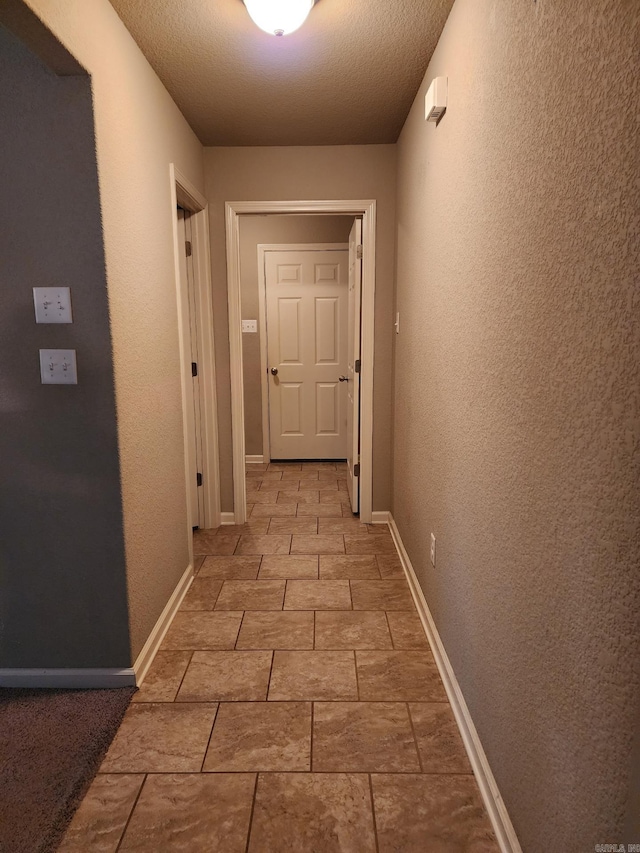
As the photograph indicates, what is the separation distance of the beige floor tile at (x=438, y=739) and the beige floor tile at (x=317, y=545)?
4.41 ft

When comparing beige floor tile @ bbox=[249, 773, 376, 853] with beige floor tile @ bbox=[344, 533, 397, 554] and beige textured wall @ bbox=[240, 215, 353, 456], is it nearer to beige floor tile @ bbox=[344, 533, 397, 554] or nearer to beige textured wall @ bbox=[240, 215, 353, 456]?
beige floor tile @ bbox=[344, 533, 397, 554]

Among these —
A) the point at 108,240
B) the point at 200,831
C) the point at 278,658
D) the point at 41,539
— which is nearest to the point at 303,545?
the point at 278,658

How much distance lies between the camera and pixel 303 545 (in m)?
3.17

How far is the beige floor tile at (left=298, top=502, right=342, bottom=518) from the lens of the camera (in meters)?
3.67

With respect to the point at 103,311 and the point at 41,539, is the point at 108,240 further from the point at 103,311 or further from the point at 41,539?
the point at 41,539

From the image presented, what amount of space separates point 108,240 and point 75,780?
168 centimetres

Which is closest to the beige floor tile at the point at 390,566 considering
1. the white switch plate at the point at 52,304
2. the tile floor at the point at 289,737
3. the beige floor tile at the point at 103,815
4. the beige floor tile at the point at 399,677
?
the tile floor at the point at 289,737

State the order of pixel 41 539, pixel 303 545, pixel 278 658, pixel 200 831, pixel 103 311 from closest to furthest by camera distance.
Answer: pixel 200 831, pixel 103 311, pixel 41 539, pixel 278 658, pixel 303 545

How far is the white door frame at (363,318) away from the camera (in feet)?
10.4

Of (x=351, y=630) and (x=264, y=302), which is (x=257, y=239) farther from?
(x=351, y=630)

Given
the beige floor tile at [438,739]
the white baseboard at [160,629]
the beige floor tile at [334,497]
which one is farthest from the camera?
the beige floor tile at [334,497]

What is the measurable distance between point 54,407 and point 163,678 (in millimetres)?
1098

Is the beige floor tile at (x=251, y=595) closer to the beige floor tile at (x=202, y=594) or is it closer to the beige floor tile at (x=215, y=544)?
the beige floor tile at (x=202, y=594)

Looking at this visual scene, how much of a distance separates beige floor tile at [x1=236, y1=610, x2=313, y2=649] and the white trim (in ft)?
1.56
